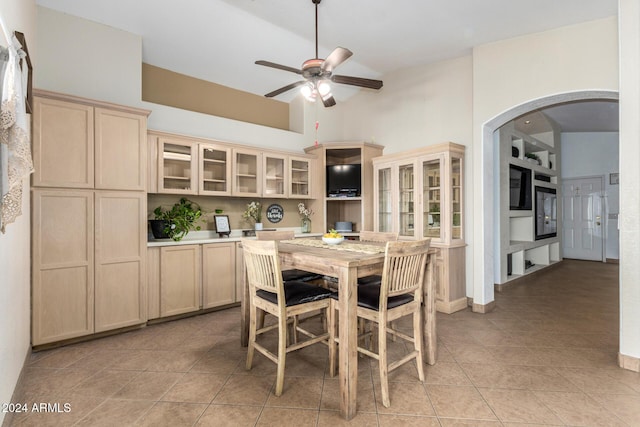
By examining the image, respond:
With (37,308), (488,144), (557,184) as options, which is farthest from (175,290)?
(557,184)

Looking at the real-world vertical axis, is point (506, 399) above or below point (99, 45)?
below

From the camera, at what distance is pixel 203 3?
3.12 m

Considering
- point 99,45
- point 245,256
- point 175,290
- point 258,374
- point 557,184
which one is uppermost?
point 99,45

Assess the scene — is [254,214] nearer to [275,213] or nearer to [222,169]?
[275,213]

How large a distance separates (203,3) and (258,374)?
343 centimetres

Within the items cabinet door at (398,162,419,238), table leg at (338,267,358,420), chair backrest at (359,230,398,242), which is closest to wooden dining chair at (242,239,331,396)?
table leg at (338,267,358,420)

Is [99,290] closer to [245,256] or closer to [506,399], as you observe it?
[245,256]

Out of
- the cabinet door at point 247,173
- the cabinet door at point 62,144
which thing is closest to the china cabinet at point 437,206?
the cabinet door at point 247,173

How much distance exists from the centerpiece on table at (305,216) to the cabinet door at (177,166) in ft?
5.56

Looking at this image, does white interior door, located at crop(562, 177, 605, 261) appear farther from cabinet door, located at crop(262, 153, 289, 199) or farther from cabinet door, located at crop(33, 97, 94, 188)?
cabinet door, located at crop(33, 97, 94, 188)

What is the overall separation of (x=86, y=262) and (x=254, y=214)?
2.11 m

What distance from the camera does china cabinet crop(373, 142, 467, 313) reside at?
3.84m

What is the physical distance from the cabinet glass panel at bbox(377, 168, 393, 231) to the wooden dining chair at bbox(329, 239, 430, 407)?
7.59ft

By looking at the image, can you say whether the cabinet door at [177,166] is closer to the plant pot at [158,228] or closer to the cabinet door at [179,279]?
the plant pot at [158,228]
